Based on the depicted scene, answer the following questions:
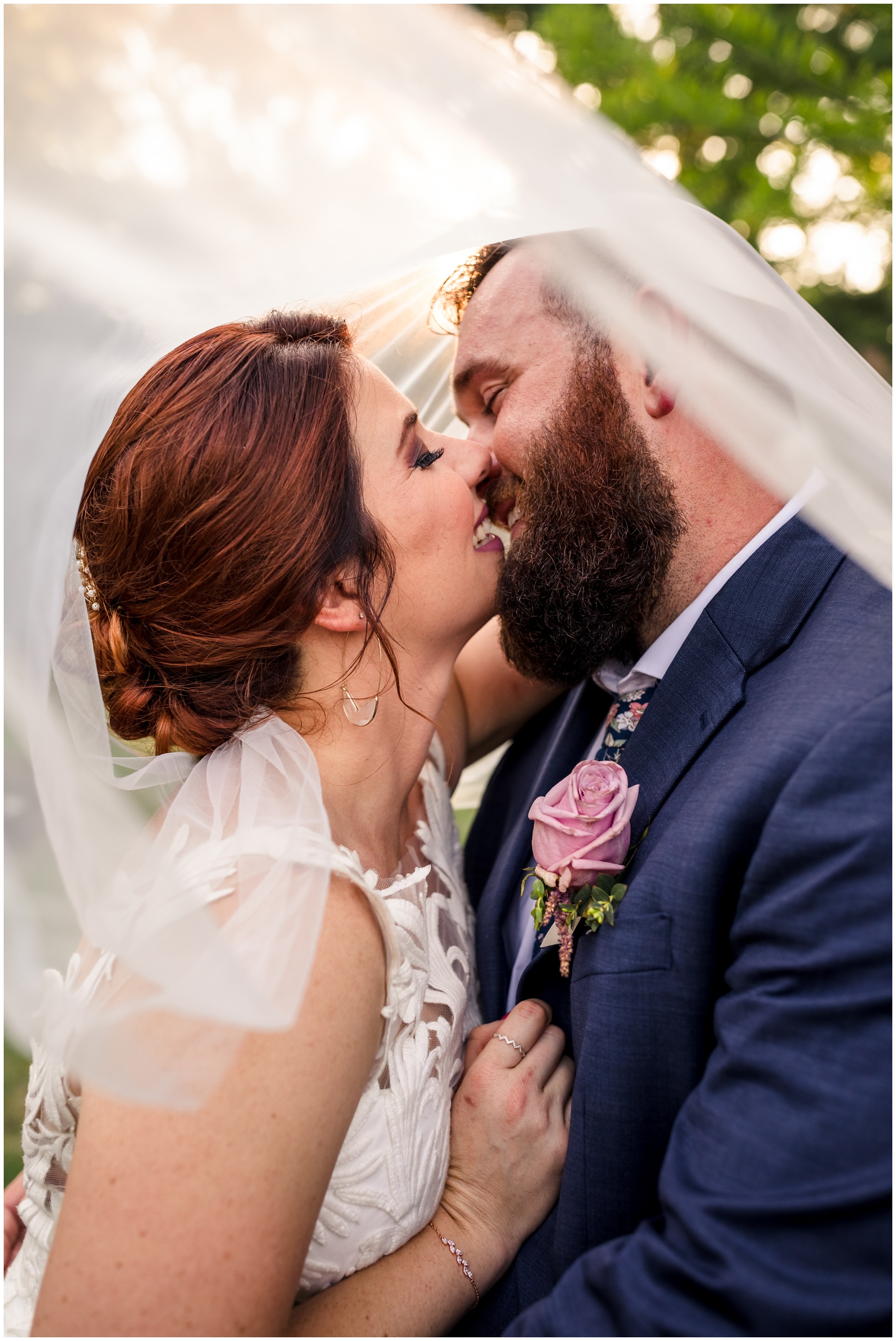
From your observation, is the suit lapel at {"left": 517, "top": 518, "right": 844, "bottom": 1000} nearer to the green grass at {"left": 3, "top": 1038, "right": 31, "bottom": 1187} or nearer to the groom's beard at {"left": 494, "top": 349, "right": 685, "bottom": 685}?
the groom's beard at {"left": 494, "top": 349, "right": 685, "bottom": 685}

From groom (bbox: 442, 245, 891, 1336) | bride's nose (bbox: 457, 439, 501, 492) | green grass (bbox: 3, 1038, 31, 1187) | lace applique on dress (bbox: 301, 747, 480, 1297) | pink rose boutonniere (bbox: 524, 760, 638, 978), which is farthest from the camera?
green grass (bbox: 3, 1038, 31, 1187)

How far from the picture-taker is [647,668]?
2.41m

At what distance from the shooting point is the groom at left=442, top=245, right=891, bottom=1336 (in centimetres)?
143

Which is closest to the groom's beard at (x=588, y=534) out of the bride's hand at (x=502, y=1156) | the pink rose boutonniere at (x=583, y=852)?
the pink rose boutonniere at (x=583, y=852)

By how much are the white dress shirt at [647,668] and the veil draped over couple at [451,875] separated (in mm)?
11

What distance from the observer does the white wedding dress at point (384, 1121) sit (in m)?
1.75

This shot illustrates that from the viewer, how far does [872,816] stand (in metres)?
1.50

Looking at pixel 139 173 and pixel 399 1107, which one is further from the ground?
pixel 139 173

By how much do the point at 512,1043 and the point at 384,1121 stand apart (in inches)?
14.2

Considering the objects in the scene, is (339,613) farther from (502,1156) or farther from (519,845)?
(502,1156)

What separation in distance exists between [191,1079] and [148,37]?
153 centimetres

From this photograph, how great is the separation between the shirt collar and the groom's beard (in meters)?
0.09

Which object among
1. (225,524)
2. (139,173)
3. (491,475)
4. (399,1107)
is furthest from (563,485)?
(399,1107)

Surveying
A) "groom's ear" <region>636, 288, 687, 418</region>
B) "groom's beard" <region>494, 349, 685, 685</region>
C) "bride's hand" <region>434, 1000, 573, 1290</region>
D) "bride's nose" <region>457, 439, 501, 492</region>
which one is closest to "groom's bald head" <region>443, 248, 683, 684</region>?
"groom's beard" <region>494, 349, 685, 685</region>
